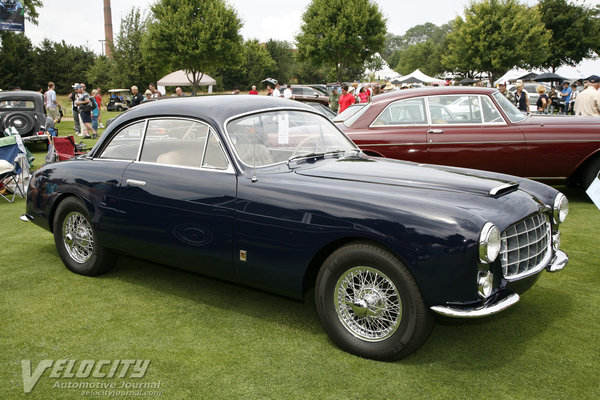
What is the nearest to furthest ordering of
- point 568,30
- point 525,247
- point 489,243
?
1. point 489,243
2. point 525,247
3. point 568,30

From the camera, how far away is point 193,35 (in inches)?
1742

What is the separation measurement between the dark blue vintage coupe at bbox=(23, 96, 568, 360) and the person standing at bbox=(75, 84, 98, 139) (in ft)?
45.4

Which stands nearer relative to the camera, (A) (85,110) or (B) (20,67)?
(A) (85,110)

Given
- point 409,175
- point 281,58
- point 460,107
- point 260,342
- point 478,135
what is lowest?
point 260,342

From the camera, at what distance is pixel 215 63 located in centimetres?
4662

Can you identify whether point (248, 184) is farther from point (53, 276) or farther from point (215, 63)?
point (215, 63)

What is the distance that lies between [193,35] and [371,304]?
4449 centimetres

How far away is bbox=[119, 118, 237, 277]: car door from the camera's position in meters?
3.92

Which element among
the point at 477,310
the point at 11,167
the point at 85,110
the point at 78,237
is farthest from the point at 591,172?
the point at 85,110

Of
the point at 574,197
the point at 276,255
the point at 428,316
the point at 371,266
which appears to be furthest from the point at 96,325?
the point at 574,197

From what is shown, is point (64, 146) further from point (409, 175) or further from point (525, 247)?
point (525, 247)

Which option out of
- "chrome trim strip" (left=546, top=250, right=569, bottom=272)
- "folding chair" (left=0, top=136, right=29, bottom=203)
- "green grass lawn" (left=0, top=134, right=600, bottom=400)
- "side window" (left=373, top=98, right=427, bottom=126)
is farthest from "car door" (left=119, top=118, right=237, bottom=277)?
"folding chair" (left=0, top=136, right=29, bottom=203)

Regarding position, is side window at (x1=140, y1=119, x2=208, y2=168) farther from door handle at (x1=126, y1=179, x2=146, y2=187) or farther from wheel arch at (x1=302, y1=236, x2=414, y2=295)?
wheel arch at (x1=302, y1=236, x2=414, y2=295)

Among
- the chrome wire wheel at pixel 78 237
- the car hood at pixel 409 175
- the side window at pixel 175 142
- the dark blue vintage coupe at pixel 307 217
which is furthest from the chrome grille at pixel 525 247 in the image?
the chrome wire wheel at pixel 78 237
